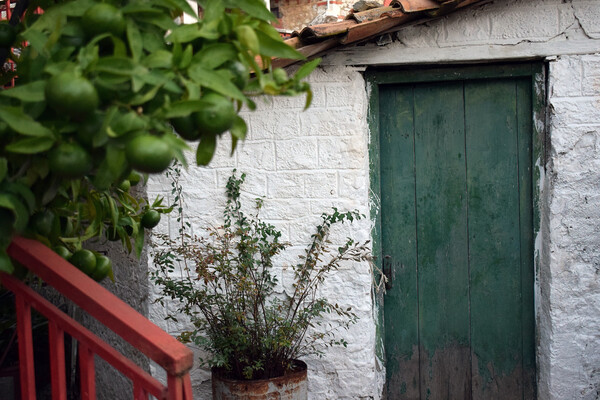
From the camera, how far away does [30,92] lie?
0.96m

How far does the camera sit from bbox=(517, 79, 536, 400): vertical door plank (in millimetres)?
3314

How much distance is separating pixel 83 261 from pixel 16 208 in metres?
0.46

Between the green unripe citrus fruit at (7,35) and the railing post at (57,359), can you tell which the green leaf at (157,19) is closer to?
the green unripe citrus fruit at (7,35)

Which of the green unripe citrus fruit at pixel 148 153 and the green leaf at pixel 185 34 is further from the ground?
the green leaf at pixel 185 34

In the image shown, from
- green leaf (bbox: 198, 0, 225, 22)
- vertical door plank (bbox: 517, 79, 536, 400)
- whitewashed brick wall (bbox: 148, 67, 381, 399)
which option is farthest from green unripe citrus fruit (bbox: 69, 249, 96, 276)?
vertical door plank (bbox: 517, 79, 536, 400)

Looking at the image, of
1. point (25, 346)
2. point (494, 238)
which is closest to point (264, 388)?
point (494, 238)

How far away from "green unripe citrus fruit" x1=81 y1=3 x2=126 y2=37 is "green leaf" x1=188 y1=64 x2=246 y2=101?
14cm

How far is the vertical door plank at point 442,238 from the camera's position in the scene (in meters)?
3.38

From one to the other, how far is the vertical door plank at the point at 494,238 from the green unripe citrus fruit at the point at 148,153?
2706 millimetres

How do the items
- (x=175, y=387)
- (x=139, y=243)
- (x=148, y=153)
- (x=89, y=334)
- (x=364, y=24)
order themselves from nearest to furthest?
(x=148, y=153), (x=175, y=387), (x=89, y=334), (x=139, y=243), (x=364, y=24)

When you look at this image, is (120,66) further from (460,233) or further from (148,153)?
(460,233)

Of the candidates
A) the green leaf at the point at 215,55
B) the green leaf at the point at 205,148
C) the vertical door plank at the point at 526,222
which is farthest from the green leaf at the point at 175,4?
the vertical door plank at the point at 526,222

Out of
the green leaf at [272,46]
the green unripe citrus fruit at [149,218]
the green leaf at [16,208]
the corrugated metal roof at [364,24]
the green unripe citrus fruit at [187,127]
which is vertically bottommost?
the green unripe citrus fruit at [149,218]

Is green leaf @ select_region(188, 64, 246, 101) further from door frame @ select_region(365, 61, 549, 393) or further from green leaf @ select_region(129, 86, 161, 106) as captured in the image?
door frame @ select_region(365, 61, 549, 393)
